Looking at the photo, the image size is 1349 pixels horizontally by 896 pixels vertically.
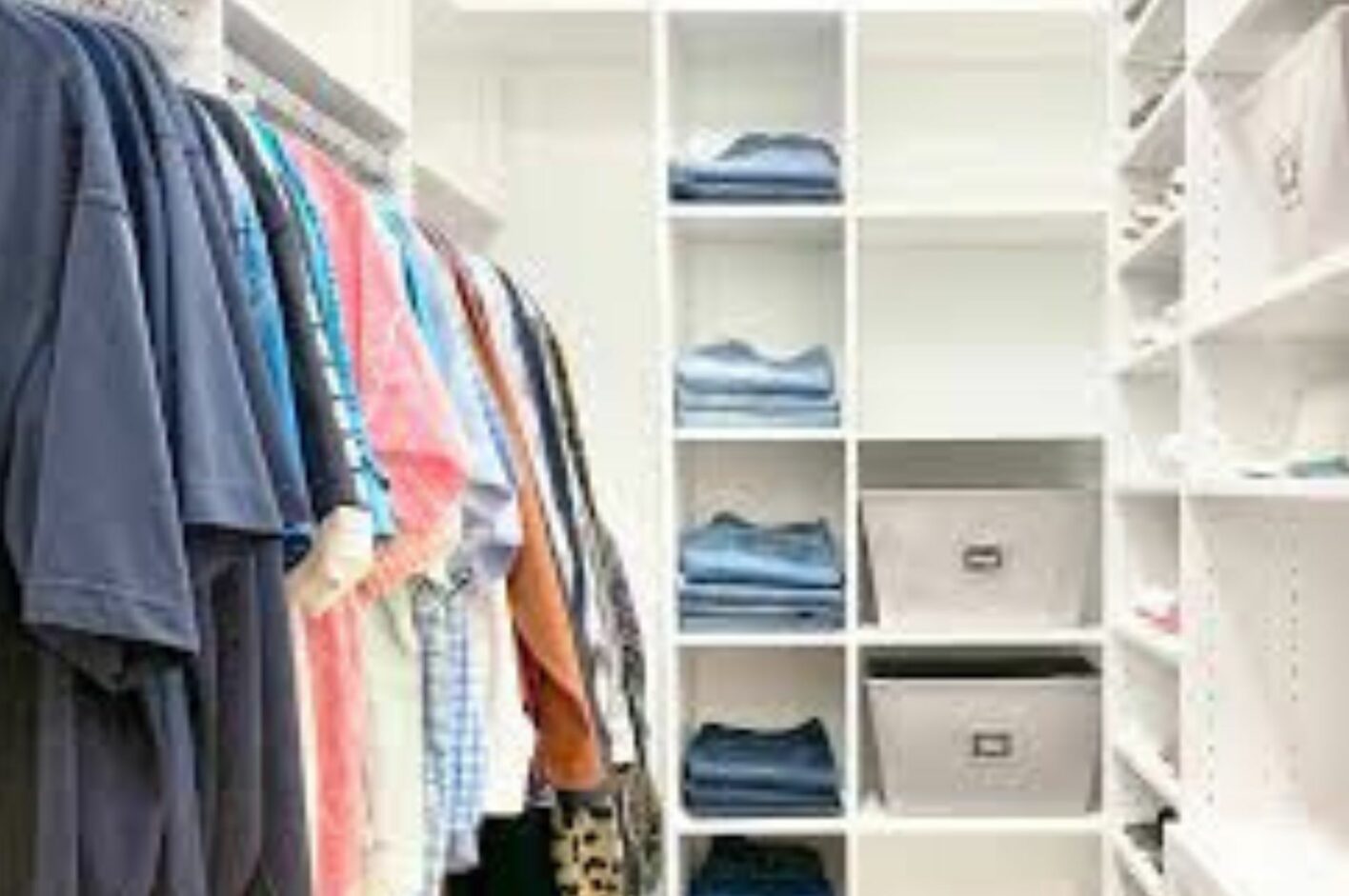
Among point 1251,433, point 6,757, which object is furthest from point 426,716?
point 1251,433

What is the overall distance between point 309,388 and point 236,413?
0.16 meters

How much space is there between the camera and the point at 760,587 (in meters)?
2.46

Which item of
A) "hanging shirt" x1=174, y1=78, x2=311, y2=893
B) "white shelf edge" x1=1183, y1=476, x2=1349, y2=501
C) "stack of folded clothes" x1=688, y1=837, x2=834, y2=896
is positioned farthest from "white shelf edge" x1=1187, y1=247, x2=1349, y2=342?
"stack of folded clothes" x1=688, y1=837, x2=834, y2=896

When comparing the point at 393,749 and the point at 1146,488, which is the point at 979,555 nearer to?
the point at 1146,488

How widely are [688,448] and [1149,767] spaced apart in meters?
1.02

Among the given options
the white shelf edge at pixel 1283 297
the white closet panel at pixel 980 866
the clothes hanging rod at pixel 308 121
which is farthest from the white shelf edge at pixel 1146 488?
the clothes hanging rod at pixel 308 121

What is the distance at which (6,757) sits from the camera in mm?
962

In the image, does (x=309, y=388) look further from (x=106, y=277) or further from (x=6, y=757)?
(x=6, y=757)

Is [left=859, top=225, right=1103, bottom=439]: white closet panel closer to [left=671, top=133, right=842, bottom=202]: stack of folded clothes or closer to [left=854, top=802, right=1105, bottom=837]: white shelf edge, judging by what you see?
[left=671, top=133, right=842, bottom=202]: stack of folded clothes

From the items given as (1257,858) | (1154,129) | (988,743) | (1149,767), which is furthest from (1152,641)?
(1154,129)

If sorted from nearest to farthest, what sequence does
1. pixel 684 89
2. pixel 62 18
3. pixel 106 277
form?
1. pixel 106 277
2. pixel 62 18
3. pixel 684 89

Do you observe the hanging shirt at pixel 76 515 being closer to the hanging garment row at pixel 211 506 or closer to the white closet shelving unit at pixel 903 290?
the hanging garment row at pixel 211 506

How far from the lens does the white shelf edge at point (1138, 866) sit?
1918 millimetres

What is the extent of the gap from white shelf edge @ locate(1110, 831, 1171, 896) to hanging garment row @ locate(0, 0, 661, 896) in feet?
3.09
